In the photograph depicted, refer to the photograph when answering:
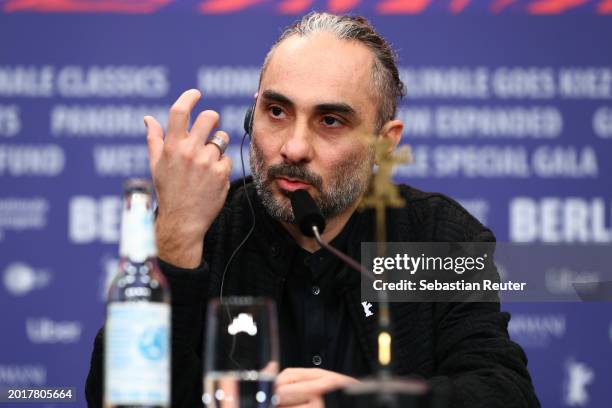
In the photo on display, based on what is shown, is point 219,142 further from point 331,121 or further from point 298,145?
point 331,121

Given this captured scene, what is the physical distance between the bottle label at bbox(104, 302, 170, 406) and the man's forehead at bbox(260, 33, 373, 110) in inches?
39.2

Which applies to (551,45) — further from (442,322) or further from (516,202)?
(442,322)

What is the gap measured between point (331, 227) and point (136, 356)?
115cm

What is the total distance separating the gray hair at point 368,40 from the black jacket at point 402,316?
9.6 inches


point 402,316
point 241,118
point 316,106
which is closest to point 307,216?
point 316,106

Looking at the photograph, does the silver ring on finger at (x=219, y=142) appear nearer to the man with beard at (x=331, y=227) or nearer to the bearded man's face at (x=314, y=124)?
the man with beard at (x=331, y=227)

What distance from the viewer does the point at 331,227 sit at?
2215mm

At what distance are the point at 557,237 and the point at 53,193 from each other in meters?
1.55

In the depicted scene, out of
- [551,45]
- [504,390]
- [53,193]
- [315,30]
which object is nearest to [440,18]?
[551,45]

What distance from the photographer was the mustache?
1971 mm

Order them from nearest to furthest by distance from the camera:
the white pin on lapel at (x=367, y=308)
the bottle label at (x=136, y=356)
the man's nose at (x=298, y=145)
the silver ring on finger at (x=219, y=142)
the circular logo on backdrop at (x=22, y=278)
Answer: the bottle label at (x=136, y=356)
the silver ring on finger at (x=219, y=142)
the man's nose at (x=298, y=145)
the white pin on lapel at (x=367, y=308)
the circular logo on backdrop at (x=22, y=278)

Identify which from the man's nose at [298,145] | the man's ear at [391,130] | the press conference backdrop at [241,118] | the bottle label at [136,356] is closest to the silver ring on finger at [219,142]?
the man's nose at [298,145]

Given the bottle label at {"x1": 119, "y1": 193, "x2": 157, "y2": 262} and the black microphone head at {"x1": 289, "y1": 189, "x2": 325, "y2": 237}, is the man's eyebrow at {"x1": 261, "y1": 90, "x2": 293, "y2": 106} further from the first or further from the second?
the bottle label at {"x1": 119, "y1": 193, "x2": 157, "y2": 262}

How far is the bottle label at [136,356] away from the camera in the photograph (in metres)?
1.09
